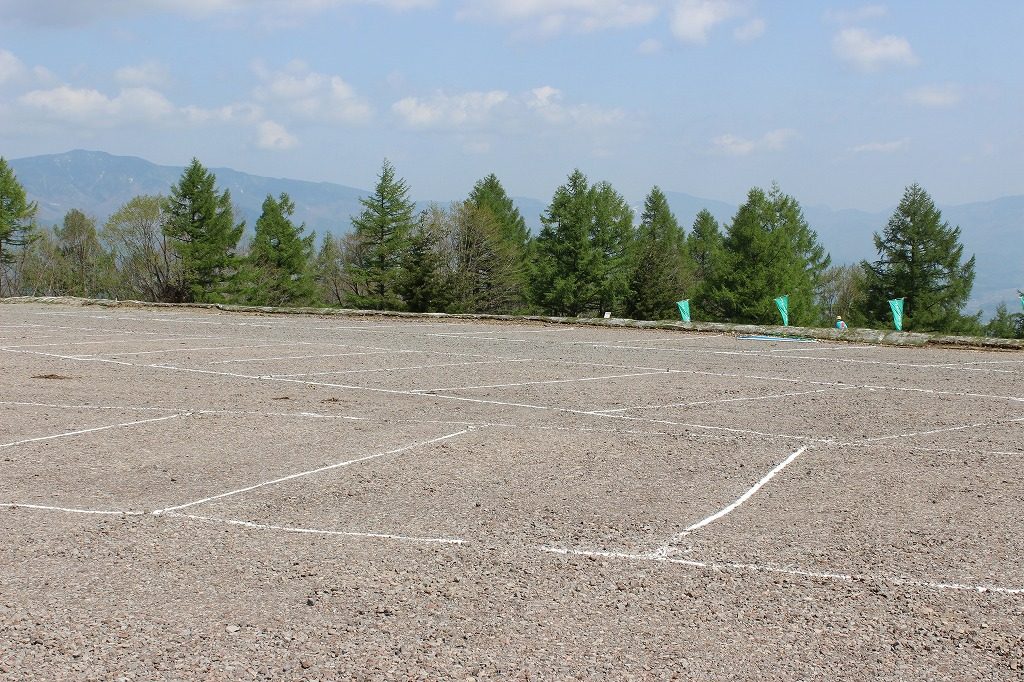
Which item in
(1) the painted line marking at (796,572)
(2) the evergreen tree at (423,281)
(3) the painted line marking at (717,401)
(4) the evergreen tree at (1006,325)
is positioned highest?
(2) the evergreen tree at (423,281)

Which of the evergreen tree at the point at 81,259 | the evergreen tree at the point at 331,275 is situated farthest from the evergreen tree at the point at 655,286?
the evergreen tree at the point at 81,259

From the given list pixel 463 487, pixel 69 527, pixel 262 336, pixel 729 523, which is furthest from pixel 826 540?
pixel 262 336

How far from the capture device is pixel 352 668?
4.00m

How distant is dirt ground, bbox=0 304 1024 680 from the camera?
420 cm

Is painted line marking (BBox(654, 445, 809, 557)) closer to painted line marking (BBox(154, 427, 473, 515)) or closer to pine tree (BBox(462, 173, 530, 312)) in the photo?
painted line marking (BBox(154, 427, 473, 515))

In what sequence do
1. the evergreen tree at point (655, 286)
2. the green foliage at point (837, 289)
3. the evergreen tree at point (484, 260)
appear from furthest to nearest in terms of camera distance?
the green foliage at point (837, 289), the evergreen tree at point (484, 260), the evergreen tree at point (655, 286)

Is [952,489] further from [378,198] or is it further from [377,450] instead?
[378,198]

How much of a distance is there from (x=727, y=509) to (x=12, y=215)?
60.9m

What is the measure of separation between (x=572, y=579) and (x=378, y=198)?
56374mm

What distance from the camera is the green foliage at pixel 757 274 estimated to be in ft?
182

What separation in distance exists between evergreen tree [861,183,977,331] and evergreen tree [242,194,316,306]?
35.9m

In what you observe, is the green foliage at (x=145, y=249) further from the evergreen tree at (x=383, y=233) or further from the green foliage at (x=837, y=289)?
the green foliage at (x=837, y=289)

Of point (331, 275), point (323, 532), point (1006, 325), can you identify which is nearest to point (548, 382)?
point (323, 532)

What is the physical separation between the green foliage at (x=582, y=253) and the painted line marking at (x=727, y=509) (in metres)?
50.3
